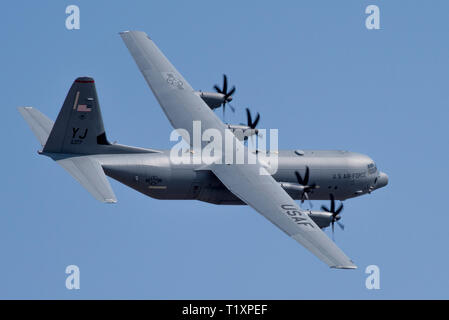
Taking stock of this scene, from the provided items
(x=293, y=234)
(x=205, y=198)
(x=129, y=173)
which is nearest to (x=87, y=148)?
(x=129, y=173)

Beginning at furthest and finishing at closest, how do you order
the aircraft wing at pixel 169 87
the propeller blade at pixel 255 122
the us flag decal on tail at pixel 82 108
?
the propeller blade at pixel 255 122
the aircraft wing at pixel 169 87
the us flag decal on tail at pixel 82 108

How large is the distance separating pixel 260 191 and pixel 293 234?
6.19m

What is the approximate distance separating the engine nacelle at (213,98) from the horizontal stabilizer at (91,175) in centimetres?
1382

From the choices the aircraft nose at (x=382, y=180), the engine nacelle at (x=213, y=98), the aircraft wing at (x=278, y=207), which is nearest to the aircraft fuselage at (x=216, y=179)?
the aircraft nose at (x=382, y=180)

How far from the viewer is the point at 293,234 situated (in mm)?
70188

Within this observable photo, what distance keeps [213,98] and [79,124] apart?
14.8 m

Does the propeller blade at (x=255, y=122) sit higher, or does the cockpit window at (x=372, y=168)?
the propeller blade at (x=255, y=122)

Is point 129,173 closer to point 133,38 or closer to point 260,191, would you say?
point 260,191

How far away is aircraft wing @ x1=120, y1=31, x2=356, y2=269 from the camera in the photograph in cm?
6925

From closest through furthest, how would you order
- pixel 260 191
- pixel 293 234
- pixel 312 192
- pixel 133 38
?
pixel 293 234, pixel 260 191, pixel 312 192, pixel 133 38

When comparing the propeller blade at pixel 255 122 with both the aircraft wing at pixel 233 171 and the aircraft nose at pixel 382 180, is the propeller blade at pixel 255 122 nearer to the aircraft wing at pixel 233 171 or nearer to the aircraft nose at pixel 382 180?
the aircraft wing at pixel 233 171

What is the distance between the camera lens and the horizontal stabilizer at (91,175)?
70.2 m

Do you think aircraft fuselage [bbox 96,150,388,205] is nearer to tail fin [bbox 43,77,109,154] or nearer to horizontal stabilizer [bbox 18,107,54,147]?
tail fin [bbox 43,77,109,154]

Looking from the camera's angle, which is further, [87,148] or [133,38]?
[133,38]
